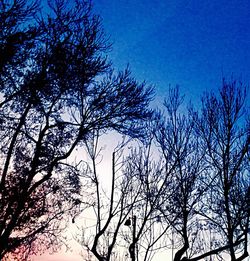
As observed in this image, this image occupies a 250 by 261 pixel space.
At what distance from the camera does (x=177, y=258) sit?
11914 millimetres

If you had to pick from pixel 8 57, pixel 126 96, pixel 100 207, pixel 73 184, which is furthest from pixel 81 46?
pixel 100 207

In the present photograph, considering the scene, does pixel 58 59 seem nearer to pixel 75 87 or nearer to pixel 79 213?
pixel 75 87

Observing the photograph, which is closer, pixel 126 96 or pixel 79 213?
pixel 126 96

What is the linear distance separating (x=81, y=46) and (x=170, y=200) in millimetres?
8355

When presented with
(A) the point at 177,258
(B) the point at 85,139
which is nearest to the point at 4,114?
(B) the point at 85,139

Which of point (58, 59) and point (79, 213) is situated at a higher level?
point (58, 59)

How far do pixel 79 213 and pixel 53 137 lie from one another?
3946 millimetres

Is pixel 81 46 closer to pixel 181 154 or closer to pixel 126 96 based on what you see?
pixel 126 96

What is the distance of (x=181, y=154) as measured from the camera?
14812mm

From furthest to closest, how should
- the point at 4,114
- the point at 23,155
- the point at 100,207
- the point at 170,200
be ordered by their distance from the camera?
the point at 170,200
the point at 100,207
the point at 23,155
the point at 4,114

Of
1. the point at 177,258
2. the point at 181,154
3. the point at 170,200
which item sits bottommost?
the point at 177,258

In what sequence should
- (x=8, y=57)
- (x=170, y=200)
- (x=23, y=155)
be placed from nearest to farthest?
(x=8, y=57)
(x=23, y=155)
(x=170, y=200)

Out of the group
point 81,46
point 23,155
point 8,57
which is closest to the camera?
point 8,57

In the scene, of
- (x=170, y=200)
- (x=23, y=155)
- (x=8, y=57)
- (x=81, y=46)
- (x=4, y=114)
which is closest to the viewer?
(x=8, y=57)
